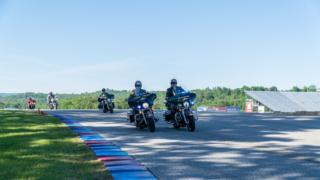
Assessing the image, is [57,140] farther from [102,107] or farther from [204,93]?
[204,93]

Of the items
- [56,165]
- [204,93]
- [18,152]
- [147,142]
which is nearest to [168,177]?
[56,165]

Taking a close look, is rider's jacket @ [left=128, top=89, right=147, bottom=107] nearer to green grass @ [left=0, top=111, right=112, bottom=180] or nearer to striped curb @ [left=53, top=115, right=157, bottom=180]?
green grass @ [left=0, top=111, right=112, bottom=180]

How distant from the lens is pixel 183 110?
16.3 metres

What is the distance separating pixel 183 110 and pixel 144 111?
4.43ft

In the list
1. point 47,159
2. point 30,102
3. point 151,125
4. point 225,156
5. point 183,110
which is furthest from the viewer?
point 30,102

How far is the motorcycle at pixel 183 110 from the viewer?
Answer: 53.0ft

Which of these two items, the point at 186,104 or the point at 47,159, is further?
the point at 186,104

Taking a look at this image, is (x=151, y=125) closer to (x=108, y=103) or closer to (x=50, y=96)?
(x=108, y=103)

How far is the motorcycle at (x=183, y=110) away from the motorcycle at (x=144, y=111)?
0.79 m

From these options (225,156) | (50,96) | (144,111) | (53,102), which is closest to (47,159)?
(225,156)

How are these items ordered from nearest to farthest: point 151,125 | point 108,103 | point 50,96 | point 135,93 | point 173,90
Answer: point 151,125
point 173,90
point 135,93
point 108,103
point 50,96

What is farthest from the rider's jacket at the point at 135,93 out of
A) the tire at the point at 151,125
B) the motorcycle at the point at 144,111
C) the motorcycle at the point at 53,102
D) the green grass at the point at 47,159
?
the motorcycle at the point at 53,102

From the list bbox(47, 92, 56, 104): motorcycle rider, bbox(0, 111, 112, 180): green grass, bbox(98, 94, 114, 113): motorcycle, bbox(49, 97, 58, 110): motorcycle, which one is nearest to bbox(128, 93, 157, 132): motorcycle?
bbox(0, 111, 112, 180): green grass

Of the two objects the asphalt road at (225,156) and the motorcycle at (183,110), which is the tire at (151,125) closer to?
the motorcycle at (183,110)
